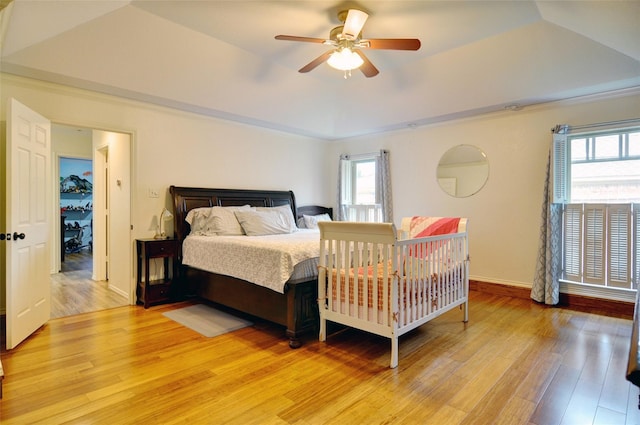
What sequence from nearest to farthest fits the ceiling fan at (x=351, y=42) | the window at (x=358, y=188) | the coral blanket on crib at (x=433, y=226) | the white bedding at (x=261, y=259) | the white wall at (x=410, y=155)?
the ceiling fan at (x=351, y=42)
the white bedding at (x=261, y=259)
the coral blanket on crib at (x=433, y=226)
the white wall at (x=410, y=155)
the window at (x=358, y=188)

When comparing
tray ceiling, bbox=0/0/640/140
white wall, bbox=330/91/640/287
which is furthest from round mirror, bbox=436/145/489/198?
tray ceiling, bbox=0/0/640/140

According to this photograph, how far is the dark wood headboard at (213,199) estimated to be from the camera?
4.27 metres

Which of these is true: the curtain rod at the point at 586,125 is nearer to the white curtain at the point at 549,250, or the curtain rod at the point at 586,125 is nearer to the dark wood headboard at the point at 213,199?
the white curtain at the point at 549,250

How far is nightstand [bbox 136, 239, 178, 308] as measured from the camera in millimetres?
3908

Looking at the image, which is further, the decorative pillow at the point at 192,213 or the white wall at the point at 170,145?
the decorative pillow at the point at 192,213

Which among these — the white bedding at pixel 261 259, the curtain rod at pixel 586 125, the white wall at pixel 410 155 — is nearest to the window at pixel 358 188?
the white wall at pixel 410 155

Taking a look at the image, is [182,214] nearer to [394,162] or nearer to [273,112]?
[273,112]

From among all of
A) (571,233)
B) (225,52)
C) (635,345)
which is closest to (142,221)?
(225,52)

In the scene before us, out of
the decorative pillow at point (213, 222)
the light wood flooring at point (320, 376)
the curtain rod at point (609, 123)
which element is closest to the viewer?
the light wood flooring at point (320, 376)

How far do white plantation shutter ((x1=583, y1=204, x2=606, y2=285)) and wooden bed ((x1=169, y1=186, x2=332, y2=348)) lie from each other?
3240mm

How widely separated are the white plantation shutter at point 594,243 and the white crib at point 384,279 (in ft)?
6.27

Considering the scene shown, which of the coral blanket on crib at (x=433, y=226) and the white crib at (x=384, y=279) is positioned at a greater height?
the coral blanket on crib at (x=433, y=226)

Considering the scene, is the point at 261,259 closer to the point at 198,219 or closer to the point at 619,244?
the point at 198,219

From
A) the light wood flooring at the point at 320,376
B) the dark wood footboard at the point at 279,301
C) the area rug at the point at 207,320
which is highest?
the dark wood footboard at the point at 279,301
